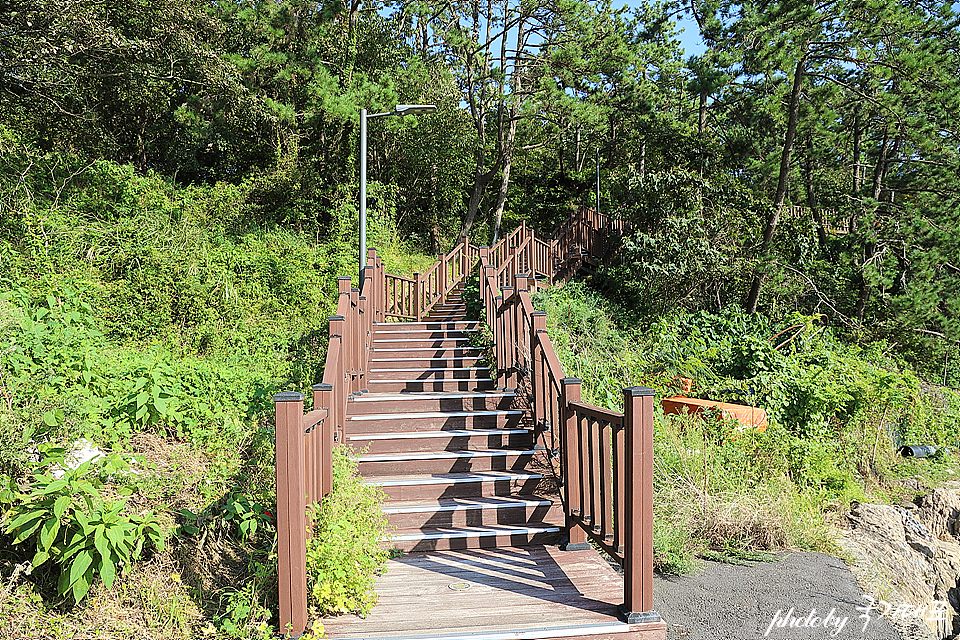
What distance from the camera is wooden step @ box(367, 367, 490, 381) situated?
780 centimetres

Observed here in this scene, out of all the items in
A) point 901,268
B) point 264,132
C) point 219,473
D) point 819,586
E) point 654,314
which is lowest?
point 819,586

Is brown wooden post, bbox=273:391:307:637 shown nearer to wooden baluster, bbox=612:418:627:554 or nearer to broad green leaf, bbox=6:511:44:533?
broad green leaf, bbox=6:511:44:533

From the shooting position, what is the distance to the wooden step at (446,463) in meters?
5.80

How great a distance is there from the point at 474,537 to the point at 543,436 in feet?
4.20

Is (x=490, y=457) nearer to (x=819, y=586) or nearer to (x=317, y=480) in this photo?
(x=317, y=480)

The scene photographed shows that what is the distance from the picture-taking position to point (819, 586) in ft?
15.4

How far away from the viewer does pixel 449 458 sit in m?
5.84

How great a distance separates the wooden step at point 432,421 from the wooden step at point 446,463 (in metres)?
0.60

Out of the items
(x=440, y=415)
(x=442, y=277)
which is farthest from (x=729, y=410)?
(x=442, y=277)

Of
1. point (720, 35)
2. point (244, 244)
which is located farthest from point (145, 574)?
point (720, 35)

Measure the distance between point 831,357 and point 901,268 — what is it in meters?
4.38

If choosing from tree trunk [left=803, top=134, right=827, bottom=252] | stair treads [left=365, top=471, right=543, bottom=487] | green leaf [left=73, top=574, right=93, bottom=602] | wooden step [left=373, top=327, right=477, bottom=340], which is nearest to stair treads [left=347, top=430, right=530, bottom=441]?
stair treads [left=365, top=471, right=543, bottom=487]

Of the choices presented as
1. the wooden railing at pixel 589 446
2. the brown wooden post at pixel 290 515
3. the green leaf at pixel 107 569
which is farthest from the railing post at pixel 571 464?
the green leaf at pixel 107 569

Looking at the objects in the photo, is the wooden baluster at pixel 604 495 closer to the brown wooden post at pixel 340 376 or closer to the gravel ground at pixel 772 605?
the gravel ground at pixel 772 605
